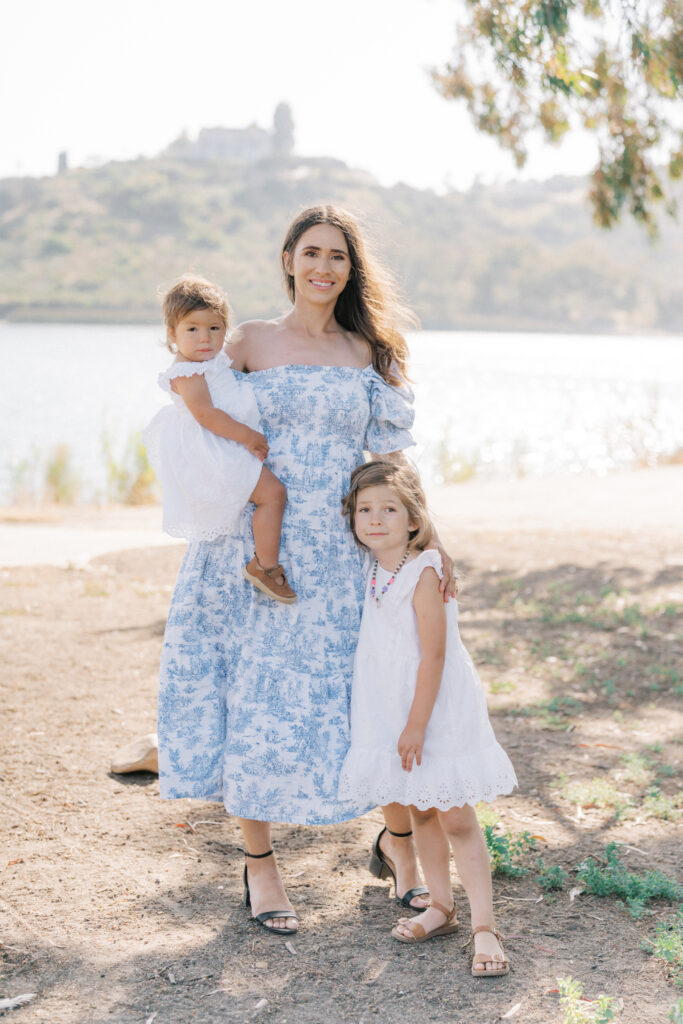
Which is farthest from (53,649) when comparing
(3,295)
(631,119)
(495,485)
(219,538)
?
(3,295)

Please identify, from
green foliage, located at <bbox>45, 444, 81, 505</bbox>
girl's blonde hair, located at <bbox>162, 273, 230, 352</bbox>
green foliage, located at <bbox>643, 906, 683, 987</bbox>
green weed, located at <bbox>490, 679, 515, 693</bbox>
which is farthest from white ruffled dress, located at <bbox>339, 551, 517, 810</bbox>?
green foliage, located at <bbox>45, 444, 81, 505</bbox>

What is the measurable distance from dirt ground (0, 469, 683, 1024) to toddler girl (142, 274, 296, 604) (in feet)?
3.31

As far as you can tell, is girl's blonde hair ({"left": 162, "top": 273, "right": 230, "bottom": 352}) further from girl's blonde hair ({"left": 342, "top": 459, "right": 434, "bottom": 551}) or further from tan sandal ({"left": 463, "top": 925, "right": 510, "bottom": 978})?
tan sandal ({"left": 463, "top": 925, "right": 510, "bottom": 978})

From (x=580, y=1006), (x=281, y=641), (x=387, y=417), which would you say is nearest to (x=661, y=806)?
(x=580, y=1006)

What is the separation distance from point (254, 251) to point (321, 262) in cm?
7811

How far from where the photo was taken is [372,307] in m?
3.12

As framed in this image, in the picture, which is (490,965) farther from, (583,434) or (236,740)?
(583,434)

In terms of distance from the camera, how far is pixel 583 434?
74.6 feet

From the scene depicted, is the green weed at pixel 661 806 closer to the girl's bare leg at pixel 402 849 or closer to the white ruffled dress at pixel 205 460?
the girl's bare leg at pixel 402 849

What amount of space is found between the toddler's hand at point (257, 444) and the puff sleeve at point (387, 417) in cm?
36

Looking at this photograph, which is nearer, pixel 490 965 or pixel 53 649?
pixel 490 965

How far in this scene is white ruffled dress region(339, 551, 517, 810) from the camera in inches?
104

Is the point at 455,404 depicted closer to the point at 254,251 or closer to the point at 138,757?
the point at 138,757

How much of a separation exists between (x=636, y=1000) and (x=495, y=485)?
11766mm
